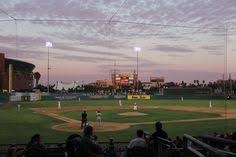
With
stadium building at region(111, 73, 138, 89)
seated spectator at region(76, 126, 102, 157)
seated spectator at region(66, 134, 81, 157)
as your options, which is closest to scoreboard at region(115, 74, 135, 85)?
stadium building at region(111, 73, 138, 89)

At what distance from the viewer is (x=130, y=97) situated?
83312 mm

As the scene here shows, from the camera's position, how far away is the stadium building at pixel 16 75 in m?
75.7

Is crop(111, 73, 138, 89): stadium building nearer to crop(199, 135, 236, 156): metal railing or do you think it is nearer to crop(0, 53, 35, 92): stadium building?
crop(0, 53, 35, 92): stadium building

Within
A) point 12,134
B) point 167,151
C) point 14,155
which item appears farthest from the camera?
point 12,134

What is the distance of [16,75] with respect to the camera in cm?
8488

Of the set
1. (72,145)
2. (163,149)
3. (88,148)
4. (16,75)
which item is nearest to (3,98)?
(16,75)

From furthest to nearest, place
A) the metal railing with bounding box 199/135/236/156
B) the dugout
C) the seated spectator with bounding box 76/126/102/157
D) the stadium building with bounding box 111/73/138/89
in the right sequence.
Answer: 1. the dugout
2. the stadium building with bounding box 111/73/138/89
3. the seated spectator with bounding box 76/126/102/157
4. the metal railing with bounding box 199/135/236/156

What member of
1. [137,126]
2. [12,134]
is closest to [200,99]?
[137,126]

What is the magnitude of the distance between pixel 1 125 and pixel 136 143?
1062 inches

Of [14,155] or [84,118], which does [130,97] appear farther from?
[14,155]

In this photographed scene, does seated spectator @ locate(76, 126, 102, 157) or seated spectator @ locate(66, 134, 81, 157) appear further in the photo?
seated spectator @ locate(66, 134, 81, 157)

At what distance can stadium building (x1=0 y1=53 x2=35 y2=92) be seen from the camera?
75744 mm

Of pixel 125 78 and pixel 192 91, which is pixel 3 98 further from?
pixel 192 91

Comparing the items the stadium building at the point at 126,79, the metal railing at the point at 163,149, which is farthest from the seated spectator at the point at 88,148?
the stadium building at the point at 126,79
